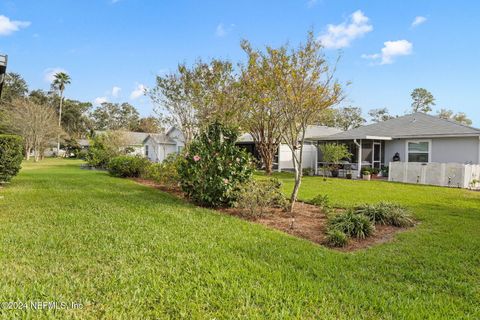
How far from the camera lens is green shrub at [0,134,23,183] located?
404 inches

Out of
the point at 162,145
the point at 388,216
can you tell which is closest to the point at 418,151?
the point at 388,216

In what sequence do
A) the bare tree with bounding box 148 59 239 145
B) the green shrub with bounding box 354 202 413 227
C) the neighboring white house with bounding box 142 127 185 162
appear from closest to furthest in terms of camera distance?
the green shrub with bounding box 354 202 413 227
the bare tree with bounding box 148 59 239 145
the neighboring white house with bounding box 142 127 185 162

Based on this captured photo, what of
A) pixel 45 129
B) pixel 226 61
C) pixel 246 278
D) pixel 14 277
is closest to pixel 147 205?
pixel 14 277

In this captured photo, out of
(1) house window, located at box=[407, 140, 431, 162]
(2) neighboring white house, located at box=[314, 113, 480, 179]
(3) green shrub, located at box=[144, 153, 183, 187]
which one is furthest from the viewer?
(1) house window, located at box=[407, 140, 431, 162]

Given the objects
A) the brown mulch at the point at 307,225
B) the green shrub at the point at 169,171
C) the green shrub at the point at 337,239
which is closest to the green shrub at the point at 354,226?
the brown mulch at the point at 307,225

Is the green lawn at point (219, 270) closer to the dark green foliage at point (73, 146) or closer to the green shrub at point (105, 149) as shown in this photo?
the green shrub at point (105, 149)

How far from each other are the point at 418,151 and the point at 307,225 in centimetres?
1558

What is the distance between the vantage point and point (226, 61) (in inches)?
567

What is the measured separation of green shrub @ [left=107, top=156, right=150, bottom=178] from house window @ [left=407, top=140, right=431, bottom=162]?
1605 centimetres

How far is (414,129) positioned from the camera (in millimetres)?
19219

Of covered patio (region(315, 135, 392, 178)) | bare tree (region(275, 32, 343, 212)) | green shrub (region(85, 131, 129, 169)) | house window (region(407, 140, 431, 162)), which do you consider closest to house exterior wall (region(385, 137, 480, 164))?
house window (region(407, 140, 431, 162))

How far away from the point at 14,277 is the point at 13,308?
0.76 metres

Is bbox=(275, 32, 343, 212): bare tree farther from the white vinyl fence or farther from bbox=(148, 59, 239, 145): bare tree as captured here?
the white vinyl fence

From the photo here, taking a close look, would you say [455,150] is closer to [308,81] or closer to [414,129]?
[414,129]
